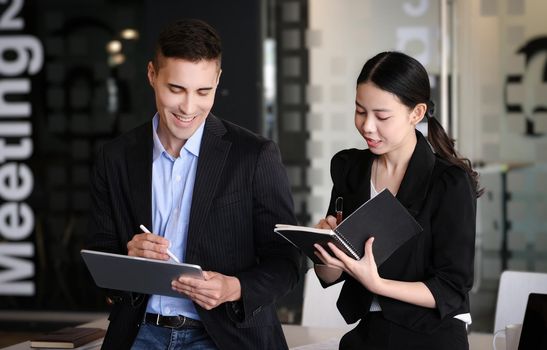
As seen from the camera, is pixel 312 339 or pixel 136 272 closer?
pixel 136 272

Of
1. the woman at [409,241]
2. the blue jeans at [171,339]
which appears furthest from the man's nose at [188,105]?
the blue jeans at [171,339]

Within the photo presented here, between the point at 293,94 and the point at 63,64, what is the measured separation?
5.91 ft

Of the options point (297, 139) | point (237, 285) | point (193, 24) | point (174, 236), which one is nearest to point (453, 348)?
point (237, 285)

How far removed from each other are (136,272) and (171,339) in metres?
0.23

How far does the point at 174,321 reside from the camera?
2.32 m

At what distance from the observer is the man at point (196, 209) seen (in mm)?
2322

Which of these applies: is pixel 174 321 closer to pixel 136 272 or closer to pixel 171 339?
pixel 171 339

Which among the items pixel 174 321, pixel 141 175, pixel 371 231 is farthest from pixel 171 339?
pixel 371 231

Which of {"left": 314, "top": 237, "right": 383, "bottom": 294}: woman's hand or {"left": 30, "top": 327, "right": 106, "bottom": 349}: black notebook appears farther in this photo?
{"left": 30, "top": 327, "right": 106, "bottom": 349}: black notebook

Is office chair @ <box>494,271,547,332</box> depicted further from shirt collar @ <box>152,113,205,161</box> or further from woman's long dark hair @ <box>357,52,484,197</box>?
shirt collar @ <box>152,113,205,161</box>

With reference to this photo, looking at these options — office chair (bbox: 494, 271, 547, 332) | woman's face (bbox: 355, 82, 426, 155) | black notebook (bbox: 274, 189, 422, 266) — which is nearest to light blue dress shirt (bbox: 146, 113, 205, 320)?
black notebook (bbox: 274, 189, 422, 266)

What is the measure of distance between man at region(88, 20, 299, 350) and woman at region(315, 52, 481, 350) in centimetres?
19

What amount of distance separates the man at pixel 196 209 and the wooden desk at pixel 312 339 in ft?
1.46

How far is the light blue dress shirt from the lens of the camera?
2360 millimetres
